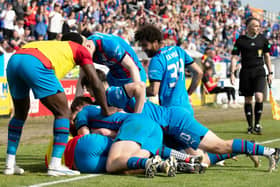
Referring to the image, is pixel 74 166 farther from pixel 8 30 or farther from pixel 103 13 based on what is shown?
pixel 103 13

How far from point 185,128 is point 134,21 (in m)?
20.0

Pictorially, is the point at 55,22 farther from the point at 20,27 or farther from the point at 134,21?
the point at 134,21

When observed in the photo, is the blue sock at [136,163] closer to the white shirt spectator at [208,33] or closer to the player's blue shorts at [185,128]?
the player's blue shorts at [185,128]

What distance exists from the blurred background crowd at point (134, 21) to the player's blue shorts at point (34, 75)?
1104 centimetres

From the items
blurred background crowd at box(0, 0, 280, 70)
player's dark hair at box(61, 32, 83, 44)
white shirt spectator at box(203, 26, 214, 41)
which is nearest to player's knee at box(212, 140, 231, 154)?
player's dark hair at box(61, 32, 83, 44)

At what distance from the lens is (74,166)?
7.27 metres

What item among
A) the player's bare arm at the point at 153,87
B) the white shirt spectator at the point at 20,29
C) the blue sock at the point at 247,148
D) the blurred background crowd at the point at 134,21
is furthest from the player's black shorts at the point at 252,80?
the white shirt spectator at the point at 20,29

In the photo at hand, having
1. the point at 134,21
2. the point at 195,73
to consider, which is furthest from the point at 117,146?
the point at 134,21

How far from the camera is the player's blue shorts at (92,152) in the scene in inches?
276

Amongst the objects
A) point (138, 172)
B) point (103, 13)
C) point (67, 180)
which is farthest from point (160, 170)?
point (103, 13)

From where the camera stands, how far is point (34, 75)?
666 centimetres

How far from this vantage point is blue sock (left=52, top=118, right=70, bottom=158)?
22.3 ft

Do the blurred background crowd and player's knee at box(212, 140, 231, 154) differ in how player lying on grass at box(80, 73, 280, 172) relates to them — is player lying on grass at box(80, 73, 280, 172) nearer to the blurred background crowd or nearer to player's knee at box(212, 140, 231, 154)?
player's knee at box(212, 140, 231, 154)

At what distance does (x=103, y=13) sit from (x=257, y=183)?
19.5 metres
